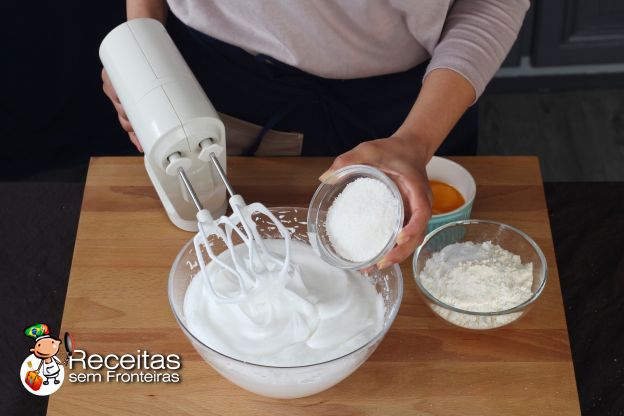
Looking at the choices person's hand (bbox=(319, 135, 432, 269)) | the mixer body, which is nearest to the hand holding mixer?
the mixer body

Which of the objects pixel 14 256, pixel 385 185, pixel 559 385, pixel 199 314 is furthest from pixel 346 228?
pixel 14 256

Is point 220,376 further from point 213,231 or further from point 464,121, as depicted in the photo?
point 464,121

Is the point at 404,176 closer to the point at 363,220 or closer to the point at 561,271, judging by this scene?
the point at 363,220

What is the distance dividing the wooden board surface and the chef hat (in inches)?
4.8

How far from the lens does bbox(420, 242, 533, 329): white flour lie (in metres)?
0.95

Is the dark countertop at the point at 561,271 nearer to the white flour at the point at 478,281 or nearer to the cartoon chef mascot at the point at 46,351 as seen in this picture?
the cartoon chef mascot at the point at 46,351

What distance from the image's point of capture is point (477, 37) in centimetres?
106

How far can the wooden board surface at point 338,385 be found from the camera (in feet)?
3.02

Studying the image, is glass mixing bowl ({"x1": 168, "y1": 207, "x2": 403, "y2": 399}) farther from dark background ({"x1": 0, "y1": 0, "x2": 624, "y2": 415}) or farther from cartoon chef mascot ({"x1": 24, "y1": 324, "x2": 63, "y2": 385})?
dark background ({"x1": 0, "y1": 0, "x2": 624, "y2": 415})

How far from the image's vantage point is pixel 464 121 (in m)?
1.31

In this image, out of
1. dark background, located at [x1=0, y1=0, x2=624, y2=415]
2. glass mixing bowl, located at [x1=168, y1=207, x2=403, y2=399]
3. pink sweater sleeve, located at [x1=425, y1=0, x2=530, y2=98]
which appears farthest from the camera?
dark background, located at [x1=0, y1=0, x2=624, y2=415]

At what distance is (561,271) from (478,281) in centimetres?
30

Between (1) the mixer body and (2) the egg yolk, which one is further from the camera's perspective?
(2) the egg yolk

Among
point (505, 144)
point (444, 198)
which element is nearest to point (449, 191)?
point (444, 198)
